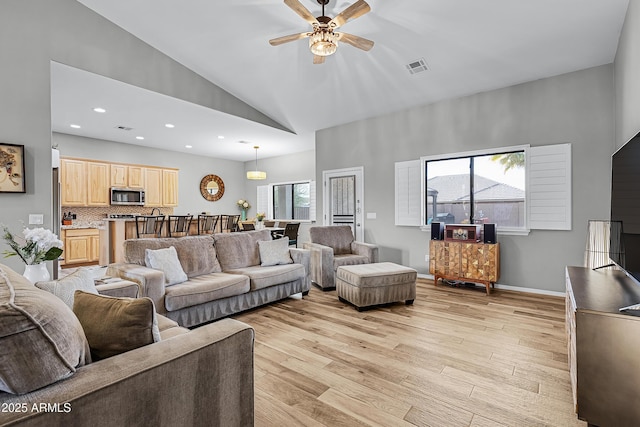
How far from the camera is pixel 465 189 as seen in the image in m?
4.97

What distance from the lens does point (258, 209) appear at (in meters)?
9.95

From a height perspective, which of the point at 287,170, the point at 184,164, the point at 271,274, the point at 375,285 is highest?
the point at 184,164

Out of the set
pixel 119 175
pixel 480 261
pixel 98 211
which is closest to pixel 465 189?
pixel 480 261

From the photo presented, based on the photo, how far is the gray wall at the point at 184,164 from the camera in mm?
6931

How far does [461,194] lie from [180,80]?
4710 mm

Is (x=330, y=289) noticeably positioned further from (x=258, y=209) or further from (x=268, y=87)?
(x=258, y=209)

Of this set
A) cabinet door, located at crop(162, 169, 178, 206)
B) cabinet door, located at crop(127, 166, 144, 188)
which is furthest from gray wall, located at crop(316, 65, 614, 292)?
cabinet door, located at crop(127, 166, 144, 188)

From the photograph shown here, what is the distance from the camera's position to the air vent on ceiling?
14.0 feet

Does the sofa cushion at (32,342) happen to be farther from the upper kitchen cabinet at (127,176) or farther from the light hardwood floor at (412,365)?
the upper kitchen cabinet at (127,176)

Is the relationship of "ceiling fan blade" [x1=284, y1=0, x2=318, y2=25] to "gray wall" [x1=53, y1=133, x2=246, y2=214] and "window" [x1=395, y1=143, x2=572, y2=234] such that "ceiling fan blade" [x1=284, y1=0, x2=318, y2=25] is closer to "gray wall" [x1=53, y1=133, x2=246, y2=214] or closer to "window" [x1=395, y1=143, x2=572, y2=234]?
"window" [x1=395, y1=143, x2=572, y2=234]

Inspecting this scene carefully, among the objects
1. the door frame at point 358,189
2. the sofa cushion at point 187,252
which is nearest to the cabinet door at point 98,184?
the sofa cushion at point 187,252

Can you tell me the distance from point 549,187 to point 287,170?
6.47m

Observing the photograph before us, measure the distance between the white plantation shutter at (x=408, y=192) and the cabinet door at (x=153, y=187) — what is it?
5.91 metres

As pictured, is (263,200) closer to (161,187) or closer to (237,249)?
(161,187)
